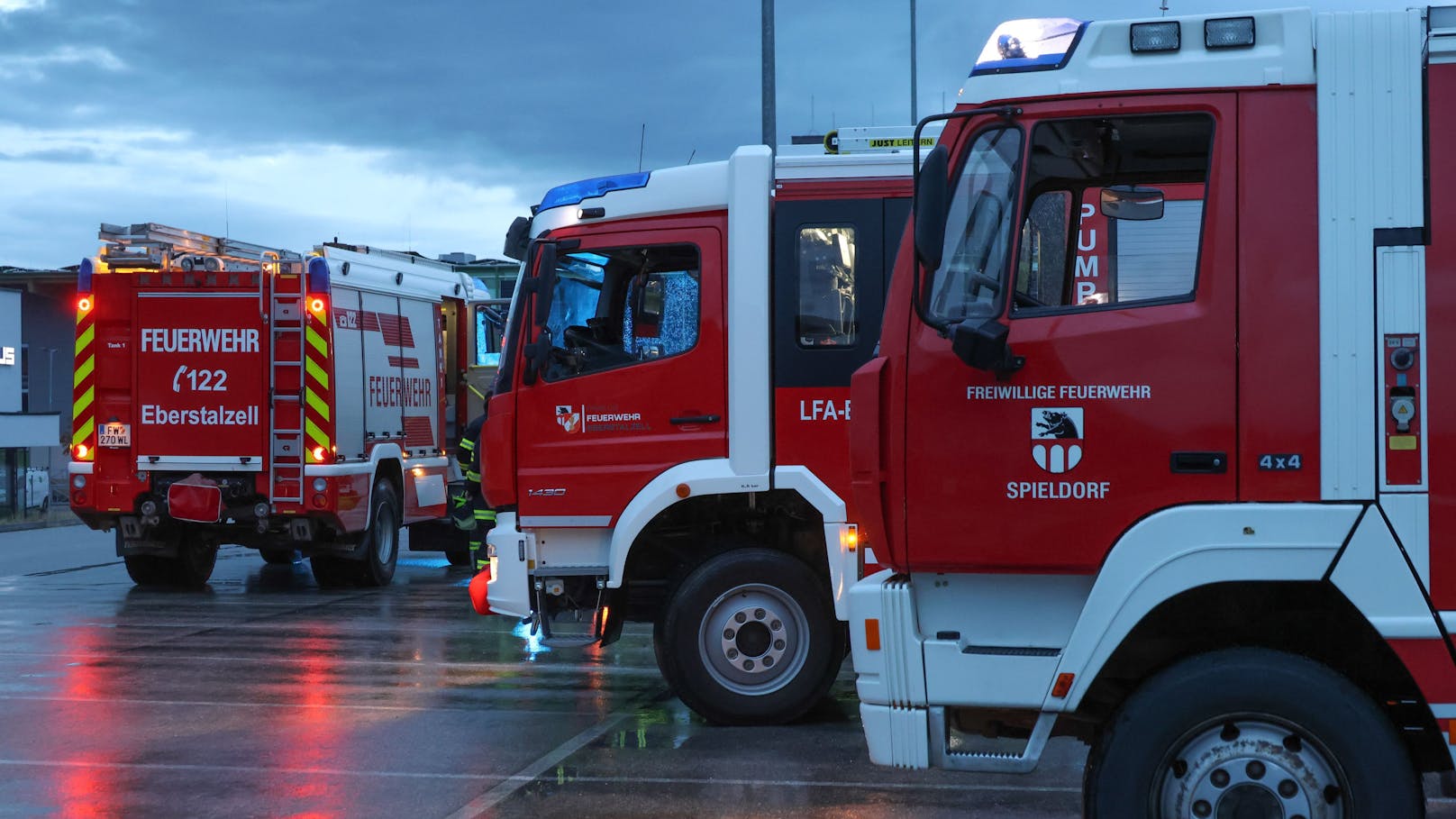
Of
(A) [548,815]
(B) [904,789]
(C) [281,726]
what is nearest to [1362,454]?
(B) [904,789]

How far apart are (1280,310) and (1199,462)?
1.73 feet

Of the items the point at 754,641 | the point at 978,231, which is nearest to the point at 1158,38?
the point at 978,231

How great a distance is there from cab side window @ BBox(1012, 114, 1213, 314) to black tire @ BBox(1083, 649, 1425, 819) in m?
1.20

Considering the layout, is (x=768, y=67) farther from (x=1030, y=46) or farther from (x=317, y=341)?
(x=1030, y=46)

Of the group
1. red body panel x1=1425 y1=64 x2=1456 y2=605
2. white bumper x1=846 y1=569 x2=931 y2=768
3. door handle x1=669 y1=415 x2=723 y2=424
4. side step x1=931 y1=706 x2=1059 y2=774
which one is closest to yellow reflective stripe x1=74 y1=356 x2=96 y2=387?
door handle x1=669 y1=415 x2=723 y2=424

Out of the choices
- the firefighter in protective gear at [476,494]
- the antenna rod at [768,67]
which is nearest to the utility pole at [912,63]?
the antenna rod at [768,67]

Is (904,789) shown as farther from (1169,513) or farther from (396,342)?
(396,342)

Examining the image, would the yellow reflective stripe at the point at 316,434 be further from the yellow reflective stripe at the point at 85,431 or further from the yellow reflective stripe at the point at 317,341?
the yellow reflective stripe at the point at 85,431

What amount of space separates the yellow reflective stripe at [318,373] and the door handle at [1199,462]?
1112 cm

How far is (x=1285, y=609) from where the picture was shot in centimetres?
501

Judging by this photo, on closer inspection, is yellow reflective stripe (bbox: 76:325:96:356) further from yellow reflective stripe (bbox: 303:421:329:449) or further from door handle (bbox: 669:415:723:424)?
door handle (bbox: 669:415:723:424)

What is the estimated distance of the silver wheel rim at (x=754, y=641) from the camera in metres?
8.32

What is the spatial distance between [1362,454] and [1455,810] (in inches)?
94.7

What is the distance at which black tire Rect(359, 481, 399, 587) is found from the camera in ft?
51.0
